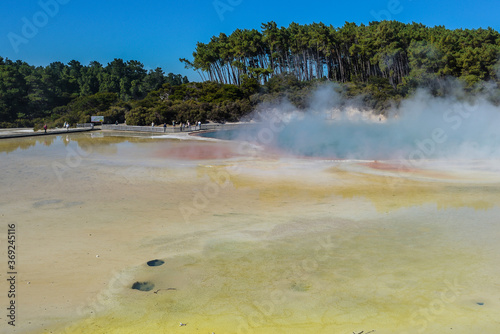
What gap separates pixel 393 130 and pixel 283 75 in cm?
3048

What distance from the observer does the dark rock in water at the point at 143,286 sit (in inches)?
298

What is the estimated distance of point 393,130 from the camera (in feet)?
141

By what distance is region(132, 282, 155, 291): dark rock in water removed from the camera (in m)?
7.57

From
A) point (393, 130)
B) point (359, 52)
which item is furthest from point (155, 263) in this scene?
point (359, 52)

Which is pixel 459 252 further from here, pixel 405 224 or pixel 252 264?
pixel 252 264

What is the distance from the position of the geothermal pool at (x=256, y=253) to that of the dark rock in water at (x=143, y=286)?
4 cm

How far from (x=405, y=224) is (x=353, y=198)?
10.4ft

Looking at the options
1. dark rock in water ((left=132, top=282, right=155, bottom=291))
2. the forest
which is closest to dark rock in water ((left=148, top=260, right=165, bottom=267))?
dark rock in water ((left=132, top=282, right=155, bottom=291))

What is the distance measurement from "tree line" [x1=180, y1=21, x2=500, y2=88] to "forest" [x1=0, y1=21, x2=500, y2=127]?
0.14 m

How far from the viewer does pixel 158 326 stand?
6379 millimetres

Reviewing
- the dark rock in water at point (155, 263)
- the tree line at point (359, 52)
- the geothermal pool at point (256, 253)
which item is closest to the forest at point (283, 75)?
the tree line at point (359, 52)

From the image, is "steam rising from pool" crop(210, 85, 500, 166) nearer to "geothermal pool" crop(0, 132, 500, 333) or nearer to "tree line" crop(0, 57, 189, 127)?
"geothermal pool" crop(0, 132, 500, 333)

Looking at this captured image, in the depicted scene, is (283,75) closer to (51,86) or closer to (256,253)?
(51,86)

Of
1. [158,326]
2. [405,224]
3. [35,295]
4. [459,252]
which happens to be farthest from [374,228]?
[35,295]
